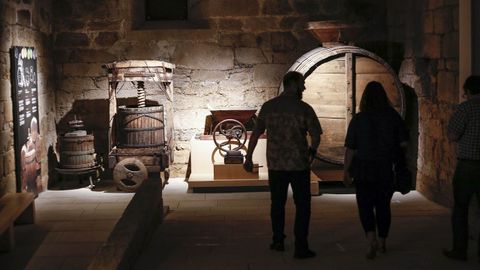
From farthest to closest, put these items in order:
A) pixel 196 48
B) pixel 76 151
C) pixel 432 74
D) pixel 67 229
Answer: pixel 196 48 < pixel 76 151 < pixel 432 74 < pixel 67 229

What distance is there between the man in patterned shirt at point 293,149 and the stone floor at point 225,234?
323mm

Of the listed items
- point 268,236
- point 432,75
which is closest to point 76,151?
point 268,236

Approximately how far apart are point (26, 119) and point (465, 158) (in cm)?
487

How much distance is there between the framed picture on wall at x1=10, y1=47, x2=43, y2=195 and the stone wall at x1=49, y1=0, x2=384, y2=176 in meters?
1.05

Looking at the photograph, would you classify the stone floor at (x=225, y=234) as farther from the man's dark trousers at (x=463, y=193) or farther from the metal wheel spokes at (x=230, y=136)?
the metal wheel spokes at (x=230, y=136)

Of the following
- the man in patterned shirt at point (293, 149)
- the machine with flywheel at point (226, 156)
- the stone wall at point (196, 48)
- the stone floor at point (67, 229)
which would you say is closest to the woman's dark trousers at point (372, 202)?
the man in patterned shirt at point (293, 149)

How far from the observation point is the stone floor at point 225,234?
17.5 ft

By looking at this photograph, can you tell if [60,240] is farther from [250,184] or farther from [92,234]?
[250,184]

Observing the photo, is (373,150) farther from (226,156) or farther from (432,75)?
(226,156)

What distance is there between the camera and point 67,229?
21.8 feet

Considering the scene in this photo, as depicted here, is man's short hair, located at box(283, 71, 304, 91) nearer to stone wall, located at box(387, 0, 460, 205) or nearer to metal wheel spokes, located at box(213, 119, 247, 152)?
stone wall, located at box(387, 0, 460, 205)

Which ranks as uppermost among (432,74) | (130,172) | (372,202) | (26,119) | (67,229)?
(432,74)

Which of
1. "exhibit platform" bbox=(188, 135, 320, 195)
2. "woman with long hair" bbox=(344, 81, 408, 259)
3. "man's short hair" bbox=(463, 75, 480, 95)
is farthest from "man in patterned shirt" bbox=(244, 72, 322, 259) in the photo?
"exhibit platform" bbox=(188, 135, 320, 195)

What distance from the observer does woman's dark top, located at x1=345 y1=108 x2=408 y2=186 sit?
17.1ft
